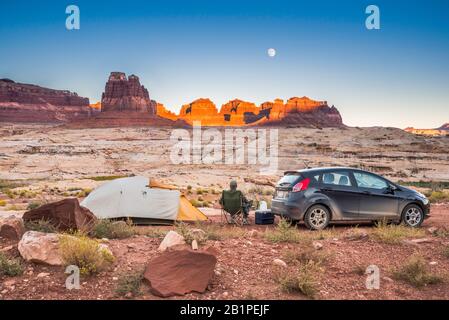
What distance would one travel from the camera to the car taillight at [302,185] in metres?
10.4

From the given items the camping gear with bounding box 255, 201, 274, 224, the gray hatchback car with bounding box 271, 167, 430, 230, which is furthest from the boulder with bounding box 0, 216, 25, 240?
the camping gear with bounding box 255, 201, 274, 224

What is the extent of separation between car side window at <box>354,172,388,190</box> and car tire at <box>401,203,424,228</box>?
2.88ft

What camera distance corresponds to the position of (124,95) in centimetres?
17638

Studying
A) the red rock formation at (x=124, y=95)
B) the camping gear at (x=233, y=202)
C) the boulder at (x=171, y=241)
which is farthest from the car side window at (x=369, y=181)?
the red rock formation at (x=124, y=95)

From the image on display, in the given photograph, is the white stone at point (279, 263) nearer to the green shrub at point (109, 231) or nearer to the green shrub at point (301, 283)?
the green shrub at point (301, 283)

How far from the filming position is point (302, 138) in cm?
9200

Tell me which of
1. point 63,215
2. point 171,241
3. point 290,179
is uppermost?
point 290,179

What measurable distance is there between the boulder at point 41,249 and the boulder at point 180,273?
57.6 inches

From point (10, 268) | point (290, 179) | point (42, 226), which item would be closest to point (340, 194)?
point (290, 179)

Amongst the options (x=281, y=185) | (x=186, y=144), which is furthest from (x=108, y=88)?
(x=281, y=185)

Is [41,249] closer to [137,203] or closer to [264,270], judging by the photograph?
[264,270]

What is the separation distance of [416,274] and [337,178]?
15.9ft

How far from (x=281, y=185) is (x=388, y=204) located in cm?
282
